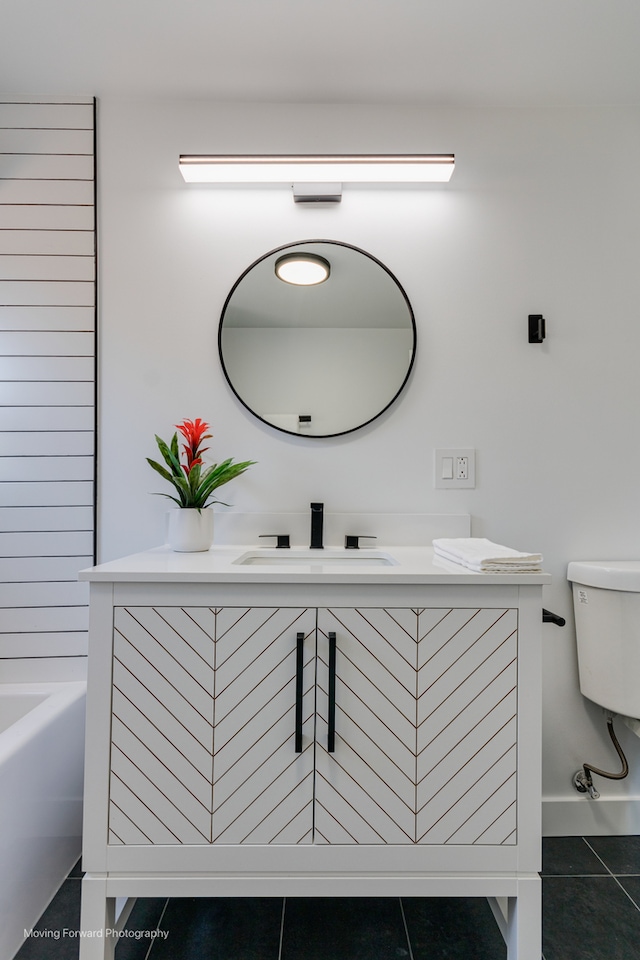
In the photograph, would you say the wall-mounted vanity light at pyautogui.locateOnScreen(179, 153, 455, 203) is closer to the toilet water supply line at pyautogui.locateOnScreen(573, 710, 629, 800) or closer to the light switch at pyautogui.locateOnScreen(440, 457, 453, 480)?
the light switch at pyautogui.locateOnScreen(440, 457, 453, 480)

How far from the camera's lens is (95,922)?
1063 mm

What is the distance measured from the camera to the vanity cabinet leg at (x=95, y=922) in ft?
3.46

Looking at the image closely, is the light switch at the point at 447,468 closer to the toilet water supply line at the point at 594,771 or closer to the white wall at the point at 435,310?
the white wall at the point at 435,310

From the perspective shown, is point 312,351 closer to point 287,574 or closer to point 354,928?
point 287,574

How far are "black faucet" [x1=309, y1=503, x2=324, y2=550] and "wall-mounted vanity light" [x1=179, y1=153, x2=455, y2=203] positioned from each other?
100 centimetres

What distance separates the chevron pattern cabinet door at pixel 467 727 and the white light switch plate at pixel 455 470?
0.62 m

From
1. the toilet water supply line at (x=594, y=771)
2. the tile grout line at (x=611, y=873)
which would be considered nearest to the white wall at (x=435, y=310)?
the toilet water supply line at (x=594, y=771)

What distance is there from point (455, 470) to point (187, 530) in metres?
0.86

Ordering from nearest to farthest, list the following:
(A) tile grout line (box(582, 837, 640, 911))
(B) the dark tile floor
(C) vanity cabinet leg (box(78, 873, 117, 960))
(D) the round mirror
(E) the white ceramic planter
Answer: (C) vanity cabinet leg (box(78, 873, 117, 960)) → (B) the dark tile floor → (A) tile grout line (box(582, 837, 640, 911)) → (E) the white ceramic planter → (D) the round mirror

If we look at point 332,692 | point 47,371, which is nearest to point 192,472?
point 47,371

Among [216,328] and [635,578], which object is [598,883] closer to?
[635,578]

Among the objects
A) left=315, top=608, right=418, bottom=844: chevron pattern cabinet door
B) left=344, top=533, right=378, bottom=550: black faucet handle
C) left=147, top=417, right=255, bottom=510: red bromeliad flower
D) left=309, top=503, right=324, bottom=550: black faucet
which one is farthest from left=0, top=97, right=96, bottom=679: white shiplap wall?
left=315, top=608, right=418, bottom=844: chevron pattern cabinet door

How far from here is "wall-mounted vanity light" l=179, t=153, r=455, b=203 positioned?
155cm

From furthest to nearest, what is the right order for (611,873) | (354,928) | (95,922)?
1. (611,873)
2. (354,928)
3. (95,922)
